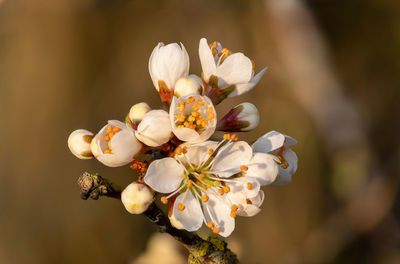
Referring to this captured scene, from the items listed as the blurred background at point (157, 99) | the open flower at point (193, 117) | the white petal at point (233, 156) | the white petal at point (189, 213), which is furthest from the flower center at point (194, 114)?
the blurred background at point (157, 99)

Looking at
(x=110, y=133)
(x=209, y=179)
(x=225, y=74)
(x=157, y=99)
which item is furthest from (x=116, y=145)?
(x=157, y=99)

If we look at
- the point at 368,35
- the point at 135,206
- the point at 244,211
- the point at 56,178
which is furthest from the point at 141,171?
the point at 368,35

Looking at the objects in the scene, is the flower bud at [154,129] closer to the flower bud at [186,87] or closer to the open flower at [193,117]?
the open flower at [193,117]

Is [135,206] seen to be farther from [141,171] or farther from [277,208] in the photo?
[277,208]

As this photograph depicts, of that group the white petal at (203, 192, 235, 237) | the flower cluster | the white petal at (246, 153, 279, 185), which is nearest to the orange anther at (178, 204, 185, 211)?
the flower cluster

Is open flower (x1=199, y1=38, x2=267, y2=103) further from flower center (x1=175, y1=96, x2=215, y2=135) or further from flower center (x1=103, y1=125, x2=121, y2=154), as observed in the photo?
flower center (x1=103, y1=125, x2=121, y2=154)

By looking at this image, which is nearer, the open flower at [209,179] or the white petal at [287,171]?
the open flower at [209,179]
